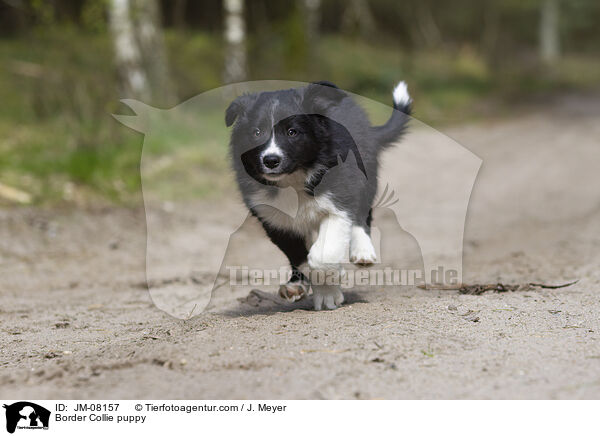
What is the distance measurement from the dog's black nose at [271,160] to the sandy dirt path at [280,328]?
0.95 meters

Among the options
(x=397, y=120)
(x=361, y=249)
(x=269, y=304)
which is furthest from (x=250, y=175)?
(x=397, y=120)

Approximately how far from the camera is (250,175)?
418 cm

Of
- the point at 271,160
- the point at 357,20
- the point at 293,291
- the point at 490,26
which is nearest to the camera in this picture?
the point at 271,160

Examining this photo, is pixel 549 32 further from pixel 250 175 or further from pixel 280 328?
pixel 280 328

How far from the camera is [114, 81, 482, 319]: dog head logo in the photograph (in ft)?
13.4

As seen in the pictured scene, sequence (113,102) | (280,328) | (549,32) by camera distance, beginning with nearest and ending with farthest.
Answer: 1. (280,328)
2. (113,102)
3. (549,32)

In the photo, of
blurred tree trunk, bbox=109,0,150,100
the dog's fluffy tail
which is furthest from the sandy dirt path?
blurred tree trunk, bbox=109,0,150,100

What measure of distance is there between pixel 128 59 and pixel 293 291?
8126mm

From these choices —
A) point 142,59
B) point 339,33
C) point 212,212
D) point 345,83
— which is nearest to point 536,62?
point 339,33

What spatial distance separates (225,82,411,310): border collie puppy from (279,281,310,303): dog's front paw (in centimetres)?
21

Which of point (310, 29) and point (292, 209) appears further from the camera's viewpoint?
point (310, 29)

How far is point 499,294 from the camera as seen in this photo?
4637 millimetres
